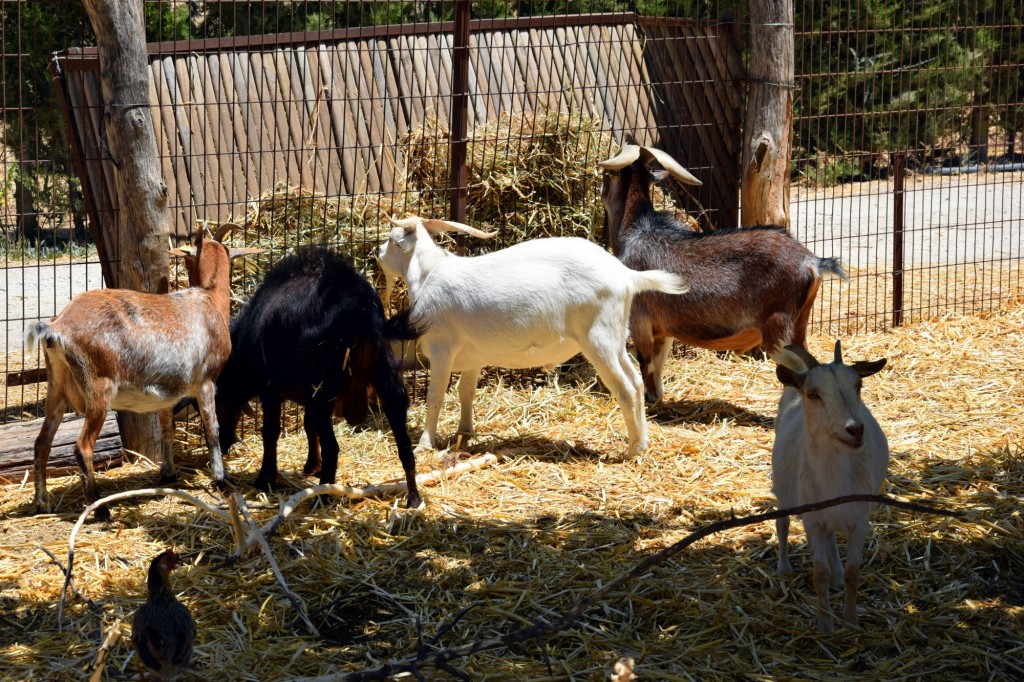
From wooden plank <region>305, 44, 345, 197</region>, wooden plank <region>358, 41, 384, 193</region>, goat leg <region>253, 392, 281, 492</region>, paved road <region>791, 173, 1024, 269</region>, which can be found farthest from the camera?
paved road <region>791, 173, 1024, 269</region>

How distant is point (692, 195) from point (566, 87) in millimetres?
1318

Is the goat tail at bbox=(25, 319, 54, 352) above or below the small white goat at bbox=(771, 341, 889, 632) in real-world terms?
above

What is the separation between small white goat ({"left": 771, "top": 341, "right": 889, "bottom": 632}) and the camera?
4191 millimetres

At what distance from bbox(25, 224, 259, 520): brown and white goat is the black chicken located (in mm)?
1965

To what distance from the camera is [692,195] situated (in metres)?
8.88

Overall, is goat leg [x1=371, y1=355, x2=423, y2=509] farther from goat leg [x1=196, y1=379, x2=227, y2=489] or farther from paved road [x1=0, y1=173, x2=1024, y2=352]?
paved road [x1=0, y1=173, x2=1024, y2=352]

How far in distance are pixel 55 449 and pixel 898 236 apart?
6.68 meters

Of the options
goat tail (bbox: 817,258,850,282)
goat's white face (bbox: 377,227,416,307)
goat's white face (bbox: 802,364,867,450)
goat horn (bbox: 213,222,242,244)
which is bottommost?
goat's white face (bbox: 802,364,867,450)

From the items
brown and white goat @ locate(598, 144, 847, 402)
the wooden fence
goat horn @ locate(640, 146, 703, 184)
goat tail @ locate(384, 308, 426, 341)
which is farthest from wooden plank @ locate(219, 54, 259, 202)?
goat horn @ locate(640, 146, 703, 184)

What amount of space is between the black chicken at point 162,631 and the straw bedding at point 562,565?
0.35m

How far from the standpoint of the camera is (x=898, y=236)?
9305mm

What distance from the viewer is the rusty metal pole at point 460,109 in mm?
7547

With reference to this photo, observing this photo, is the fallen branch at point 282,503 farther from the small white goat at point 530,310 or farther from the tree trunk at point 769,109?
the tree trunk at point 769,109

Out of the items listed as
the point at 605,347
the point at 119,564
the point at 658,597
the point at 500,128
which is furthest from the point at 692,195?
the point at 119,564
